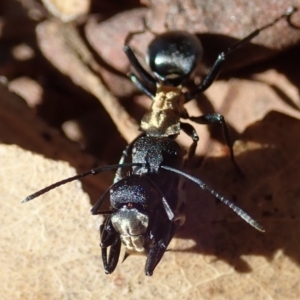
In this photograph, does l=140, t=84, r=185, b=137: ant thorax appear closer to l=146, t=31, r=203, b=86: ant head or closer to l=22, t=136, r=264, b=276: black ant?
l=146, t=31, r=203, b=86: ant head

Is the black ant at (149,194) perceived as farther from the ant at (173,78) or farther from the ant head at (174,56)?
the ant head at (174,56)

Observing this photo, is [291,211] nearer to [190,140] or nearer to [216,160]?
[216,160]

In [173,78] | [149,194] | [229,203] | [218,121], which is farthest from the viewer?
[173,78]

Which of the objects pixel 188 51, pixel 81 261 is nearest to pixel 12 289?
pixel 81 261

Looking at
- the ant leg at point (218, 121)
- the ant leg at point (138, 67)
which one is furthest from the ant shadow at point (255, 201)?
the ant leg at point (138, 67)

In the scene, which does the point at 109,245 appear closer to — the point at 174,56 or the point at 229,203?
the point at 229,203

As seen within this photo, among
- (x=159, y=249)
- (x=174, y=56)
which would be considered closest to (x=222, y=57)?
(x=174, y=56)
